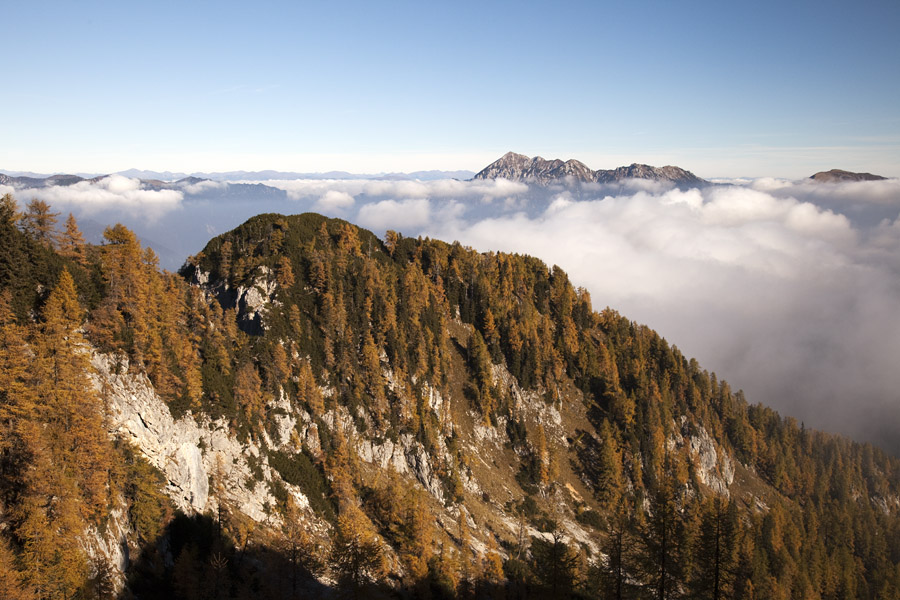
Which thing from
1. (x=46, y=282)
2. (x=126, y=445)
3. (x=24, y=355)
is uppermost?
(x=46, y=282)

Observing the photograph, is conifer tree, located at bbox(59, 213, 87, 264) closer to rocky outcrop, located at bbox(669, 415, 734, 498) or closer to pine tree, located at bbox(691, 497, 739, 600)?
pine tree, located at bbox(691, 497, 739, 600)

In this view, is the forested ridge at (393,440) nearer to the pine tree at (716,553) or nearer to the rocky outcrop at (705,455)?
the pine tree at (716,553)

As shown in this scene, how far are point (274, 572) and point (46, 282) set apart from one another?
139 feet

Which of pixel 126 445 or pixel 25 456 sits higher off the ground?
pixel 25 456

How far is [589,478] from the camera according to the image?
11469 cm

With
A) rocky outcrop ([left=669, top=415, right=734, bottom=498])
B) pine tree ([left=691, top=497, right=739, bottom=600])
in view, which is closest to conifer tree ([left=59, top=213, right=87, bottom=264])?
pine tree ([left=691, top=497, right=739, bottom=600])

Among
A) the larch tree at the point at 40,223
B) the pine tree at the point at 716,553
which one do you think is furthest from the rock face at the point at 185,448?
the pine tree at the point at 716,553

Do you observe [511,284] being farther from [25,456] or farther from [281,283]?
[25,456]

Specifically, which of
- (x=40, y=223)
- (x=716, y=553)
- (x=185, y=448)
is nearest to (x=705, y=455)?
(x=716, y=553)

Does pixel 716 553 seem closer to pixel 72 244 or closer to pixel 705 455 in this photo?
pixel 72 244

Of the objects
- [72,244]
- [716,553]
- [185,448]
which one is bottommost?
[716,553]

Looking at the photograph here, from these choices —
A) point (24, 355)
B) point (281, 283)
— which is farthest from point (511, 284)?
point (24, 355)

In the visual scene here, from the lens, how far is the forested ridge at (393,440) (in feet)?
130

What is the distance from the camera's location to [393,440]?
8906cm
